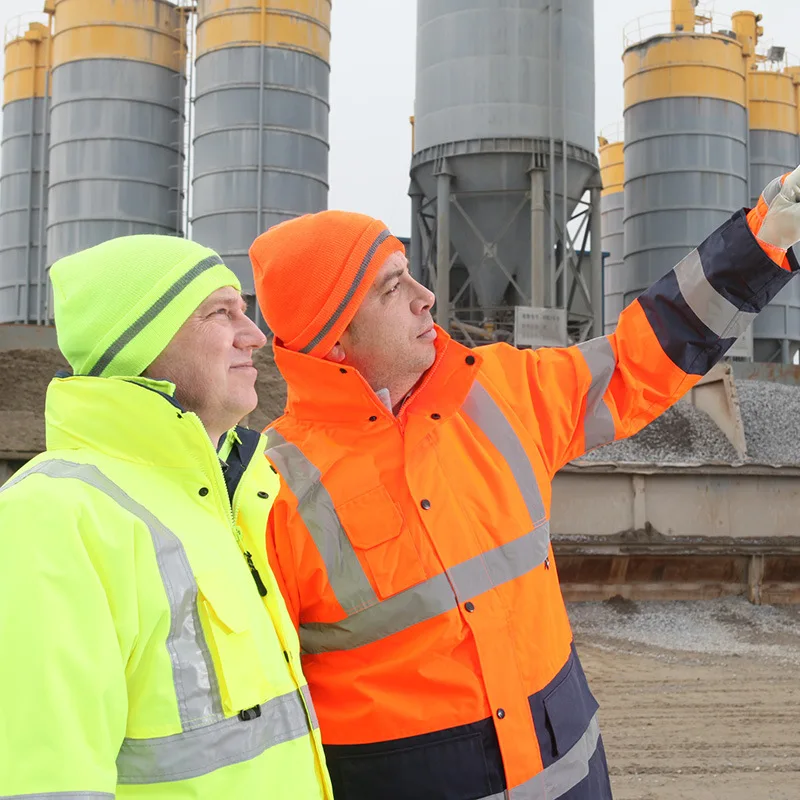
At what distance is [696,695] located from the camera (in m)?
5.69

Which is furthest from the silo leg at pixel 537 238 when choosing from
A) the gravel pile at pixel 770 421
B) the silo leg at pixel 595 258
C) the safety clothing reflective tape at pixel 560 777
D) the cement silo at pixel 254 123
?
the safety clothing reflective tape at pixel 560 777

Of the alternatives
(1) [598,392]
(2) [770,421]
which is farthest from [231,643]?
(2) [770,421]

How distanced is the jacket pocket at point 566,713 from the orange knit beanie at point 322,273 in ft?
3.02

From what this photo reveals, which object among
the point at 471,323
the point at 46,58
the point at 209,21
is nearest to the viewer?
Result: the point at 471,323

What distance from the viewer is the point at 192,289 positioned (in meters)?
1.59

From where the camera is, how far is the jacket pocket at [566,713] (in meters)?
1.90

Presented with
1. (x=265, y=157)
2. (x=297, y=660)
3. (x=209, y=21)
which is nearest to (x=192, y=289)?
(x=297, y=660)

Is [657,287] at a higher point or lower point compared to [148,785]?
higher

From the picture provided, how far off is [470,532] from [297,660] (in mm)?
555

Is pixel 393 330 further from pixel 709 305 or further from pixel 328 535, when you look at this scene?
pixel 709 305

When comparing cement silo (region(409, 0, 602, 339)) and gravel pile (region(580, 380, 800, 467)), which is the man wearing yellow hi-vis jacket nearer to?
gravel pile (region(580, 380, 800, 467))

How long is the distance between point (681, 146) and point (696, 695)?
55.1 ft

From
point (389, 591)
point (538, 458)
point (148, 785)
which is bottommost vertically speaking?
point (148, 785)

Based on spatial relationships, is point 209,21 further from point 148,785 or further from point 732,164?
point 148,785
